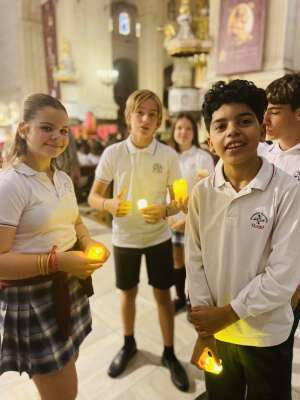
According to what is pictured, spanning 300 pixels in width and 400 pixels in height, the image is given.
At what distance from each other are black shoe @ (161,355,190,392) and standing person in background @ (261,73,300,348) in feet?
3.15

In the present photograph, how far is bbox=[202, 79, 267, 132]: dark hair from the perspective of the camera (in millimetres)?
1171

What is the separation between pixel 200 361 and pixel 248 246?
0.56m

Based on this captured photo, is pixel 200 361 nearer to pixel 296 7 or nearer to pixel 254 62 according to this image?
pixel 254 62

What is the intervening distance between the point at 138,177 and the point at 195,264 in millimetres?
867

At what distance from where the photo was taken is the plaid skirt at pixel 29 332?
52.7 inches

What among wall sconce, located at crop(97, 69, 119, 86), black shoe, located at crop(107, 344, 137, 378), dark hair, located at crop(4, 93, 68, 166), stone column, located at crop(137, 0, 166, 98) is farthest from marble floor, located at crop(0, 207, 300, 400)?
stone column, located at crop(137, 0, 166, 98)

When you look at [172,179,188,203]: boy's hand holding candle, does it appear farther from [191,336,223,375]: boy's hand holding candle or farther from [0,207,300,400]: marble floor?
[0,207,300,400]: marble floor

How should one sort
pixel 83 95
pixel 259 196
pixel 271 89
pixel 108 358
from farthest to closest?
pixel 83 95 → pixel 108 358 → pixel 271 89 → pixel 259 196

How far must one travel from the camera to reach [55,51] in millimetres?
13297

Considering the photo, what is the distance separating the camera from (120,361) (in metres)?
2.29

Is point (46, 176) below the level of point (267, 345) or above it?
above

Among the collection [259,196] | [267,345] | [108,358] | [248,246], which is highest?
[259,196]

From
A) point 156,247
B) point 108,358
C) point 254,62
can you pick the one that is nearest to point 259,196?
point 156,247

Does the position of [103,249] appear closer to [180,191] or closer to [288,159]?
[180,191]
